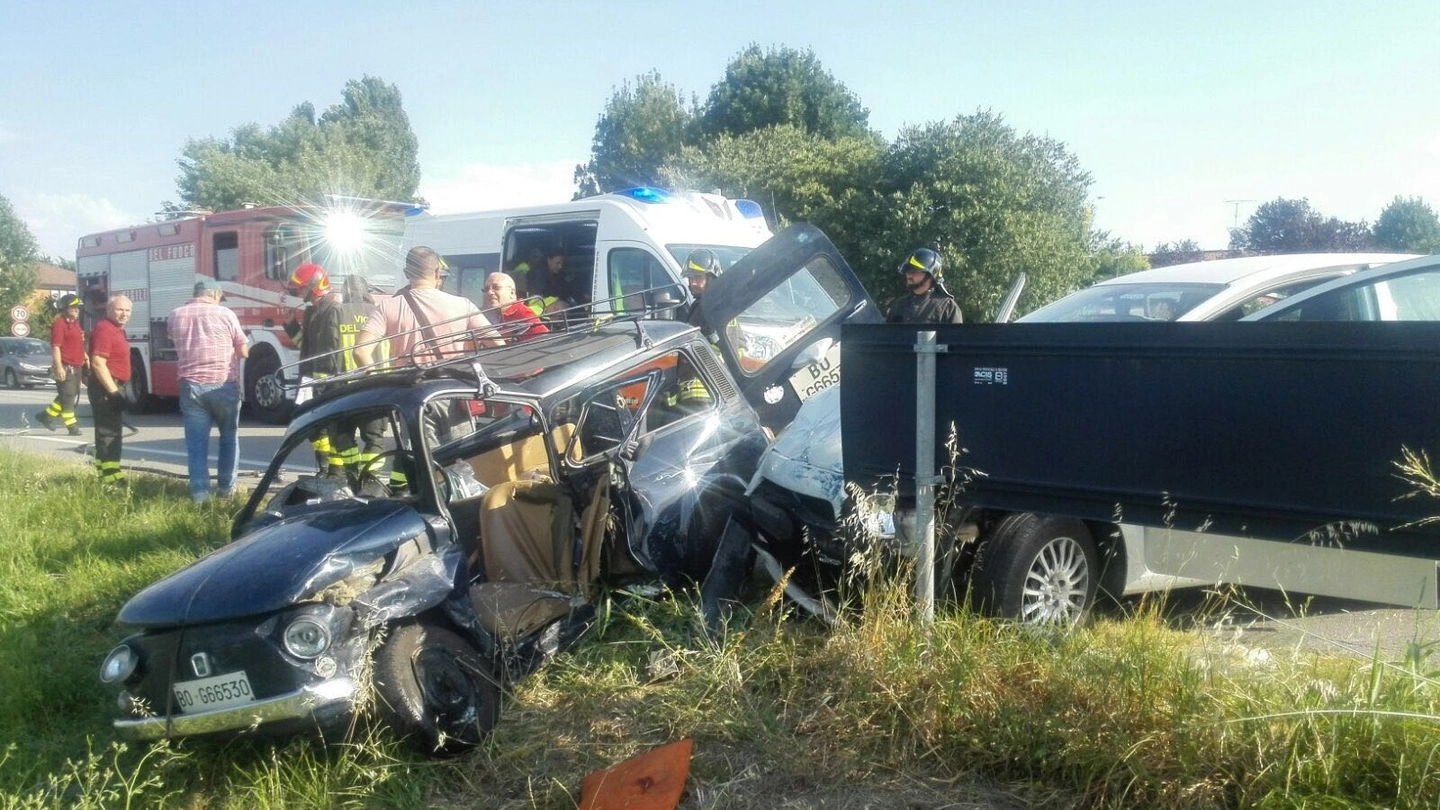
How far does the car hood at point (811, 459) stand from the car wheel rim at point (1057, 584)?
0.85 metres

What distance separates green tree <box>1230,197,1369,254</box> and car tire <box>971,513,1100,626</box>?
35729 mm

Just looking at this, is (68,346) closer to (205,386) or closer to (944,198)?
(205,386)

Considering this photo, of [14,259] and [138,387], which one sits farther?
[14,259]

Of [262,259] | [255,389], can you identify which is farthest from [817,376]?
[262,259]

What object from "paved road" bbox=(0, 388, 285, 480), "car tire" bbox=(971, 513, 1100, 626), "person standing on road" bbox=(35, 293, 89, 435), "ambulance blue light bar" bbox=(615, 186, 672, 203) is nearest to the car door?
"car tire" bbox=(971, 513, 1100, 626)

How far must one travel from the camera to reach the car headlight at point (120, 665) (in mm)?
4191

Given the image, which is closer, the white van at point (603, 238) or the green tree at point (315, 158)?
the white van at point (603, 238)

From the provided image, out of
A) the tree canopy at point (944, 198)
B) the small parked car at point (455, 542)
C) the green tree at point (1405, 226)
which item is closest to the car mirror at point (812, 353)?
the small parked car at point (455, 542)

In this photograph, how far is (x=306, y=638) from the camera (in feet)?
Result: 13.1

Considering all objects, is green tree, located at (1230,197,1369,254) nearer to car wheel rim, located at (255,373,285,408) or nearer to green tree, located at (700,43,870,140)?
green tree, located at (700,43,870,140)

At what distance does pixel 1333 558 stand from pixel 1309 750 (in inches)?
32.8

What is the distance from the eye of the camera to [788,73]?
144ft

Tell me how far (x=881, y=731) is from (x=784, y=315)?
3.74m

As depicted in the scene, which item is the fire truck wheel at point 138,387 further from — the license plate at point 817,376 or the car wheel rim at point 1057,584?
the car wheel rim at point 1057,584
